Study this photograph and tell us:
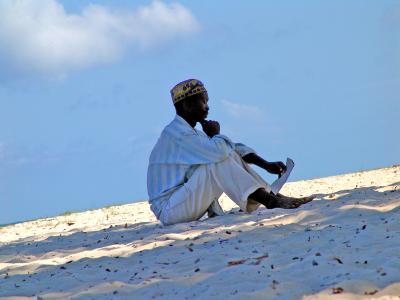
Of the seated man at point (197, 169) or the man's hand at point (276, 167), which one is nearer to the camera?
the seated man at point (197, 169)

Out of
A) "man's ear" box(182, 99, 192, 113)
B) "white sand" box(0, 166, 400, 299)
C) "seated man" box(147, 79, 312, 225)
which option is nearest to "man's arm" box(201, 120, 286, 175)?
"seated man" box(147, 79, 312, 225)

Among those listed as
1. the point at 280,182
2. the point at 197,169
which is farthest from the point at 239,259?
the point at 280,182

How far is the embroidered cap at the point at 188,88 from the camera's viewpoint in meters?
6.81

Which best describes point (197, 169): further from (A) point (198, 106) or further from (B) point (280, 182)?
(B) point (280, 182)

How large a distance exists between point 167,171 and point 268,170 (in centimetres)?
102

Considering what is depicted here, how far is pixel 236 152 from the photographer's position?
6926 millimetres

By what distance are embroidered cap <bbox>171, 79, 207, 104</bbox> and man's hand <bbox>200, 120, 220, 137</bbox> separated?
33 cm

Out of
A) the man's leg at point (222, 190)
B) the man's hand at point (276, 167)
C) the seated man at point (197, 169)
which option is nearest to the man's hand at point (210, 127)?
the seated man at point (197, 169)

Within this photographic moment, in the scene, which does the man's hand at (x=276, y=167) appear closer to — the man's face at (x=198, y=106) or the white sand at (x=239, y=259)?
the white sand at (x=239, y=259)

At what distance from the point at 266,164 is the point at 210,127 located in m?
0.69

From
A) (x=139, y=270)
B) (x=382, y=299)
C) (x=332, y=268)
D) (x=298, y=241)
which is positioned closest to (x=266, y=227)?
(x=298, y=241)

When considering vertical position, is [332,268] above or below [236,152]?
below

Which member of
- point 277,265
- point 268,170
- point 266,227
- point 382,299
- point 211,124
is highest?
point 211,124

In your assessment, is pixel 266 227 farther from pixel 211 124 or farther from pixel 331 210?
pixel 211 124
